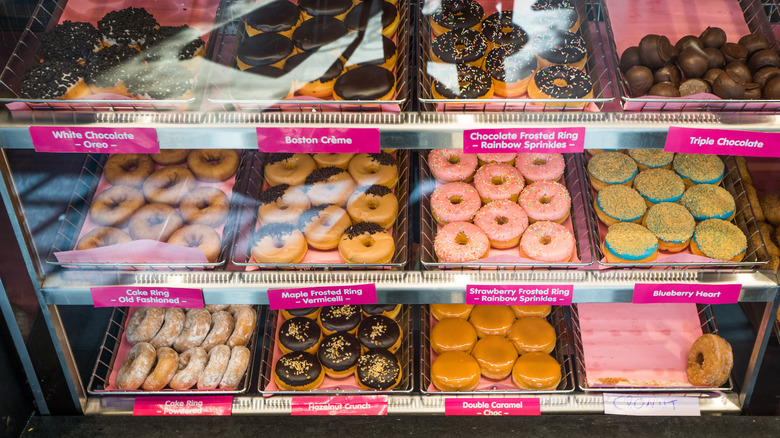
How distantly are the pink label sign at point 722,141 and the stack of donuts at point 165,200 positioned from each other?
154 cm

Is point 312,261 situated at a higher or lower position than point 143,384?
higher

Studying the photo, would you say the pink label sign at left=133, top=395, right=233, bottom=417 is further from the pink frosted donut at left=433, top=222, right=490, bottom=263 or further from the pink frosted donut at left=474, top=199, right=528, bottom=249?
the pink frosted donut at left=474, top=199, right=528, bottom=249

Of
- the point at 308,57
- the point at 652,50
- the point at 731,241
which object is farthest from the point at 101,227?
the point at 731,241

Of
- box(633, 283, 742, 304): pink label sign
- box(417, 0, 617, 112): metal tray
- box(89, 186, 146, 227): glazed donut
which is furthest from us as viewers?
box(89, 186, 146, 227): glazed donut

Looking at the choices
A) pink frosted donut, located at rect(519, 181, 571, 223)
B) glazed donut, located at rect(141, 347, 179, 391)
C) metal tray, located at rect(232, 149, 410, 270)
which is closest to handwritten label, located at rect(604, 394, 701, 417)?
pink frosted donut, located at rect(519, 181, 571, 223)

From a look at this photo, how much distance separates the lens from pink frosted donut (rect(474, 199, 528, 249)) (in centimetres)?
232

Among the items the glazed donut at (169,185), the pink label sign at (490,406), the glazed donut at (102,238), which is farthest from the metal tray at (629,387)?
the glazed donut at (102,238)

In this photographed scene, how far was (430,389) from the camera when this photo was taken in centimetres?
246

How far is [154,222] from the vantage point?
237 cm

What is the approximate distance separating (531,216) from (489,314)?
0.50m

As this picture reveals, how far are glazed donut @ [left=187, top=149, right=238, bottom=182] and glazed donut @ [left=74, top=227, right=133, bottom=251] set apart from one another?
38 cm

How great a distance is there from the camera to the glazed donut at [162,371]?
243 centimetres

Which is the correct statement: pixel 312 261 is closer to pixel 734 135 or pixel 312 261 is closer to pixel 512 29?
pixel 512 29

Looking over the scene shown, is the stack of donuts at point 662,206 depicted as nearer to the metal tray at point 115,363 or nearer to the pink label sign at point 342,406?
the pink label sign at point 342,406
